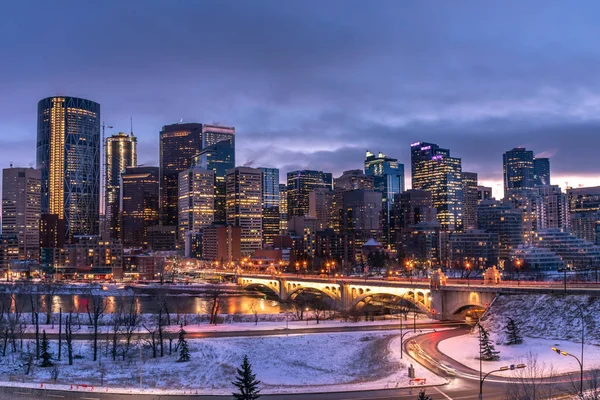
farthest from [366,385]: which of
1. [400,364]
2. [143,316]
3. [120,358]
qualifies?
[143,316]

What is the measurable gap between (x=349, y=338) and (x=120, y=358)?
2795 centimetres

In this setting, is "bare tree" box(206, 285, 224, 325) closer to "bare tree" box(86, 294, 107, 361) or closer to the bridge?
"bare tree" box(86, 294, 107, 361)

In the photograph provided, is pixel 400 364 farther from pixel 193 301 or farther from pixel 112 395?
pixel 193 301

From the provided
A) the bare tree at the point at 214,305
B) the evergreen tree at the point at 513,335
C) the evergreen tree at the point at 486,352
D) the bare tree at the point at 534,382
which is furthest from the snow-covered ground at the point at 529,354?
the bare tree at the point at 214,305

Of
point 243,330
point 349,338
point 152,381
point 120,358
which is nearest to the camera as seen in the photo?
point 152,381

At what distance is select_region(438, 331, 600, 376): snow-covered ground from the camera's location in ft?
187

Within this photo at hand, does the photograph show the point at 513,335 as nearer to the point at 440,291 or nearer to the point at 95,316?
the point at 440,291

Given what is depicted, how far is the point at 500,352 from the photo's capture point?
64.6 meters

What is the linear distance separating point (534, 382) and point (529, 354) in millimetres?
15023

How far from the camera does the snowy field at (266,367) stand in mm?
57844

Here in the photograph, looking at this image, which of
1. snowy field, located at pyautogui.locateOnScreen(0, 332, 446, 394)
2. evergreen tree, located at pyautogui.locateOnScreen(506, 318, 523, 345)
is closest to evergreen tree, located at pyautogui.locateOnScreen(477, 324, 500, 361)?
evergreen tree, located at pyautogui.locateOnScreen(506, 318, 523, 345)

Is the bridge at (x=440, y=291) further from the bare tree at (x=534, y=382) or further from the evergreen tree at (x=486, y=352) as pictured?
the bare tree at (x=534, y=382)

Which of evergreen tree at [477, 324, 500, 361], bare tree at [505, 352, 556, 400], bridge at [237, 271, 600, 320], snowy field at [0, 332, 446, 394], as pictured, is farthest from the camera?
bridge at [237, 271, 600, 320]

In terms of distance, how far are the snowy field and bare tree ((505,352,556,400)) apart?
6.59 m
